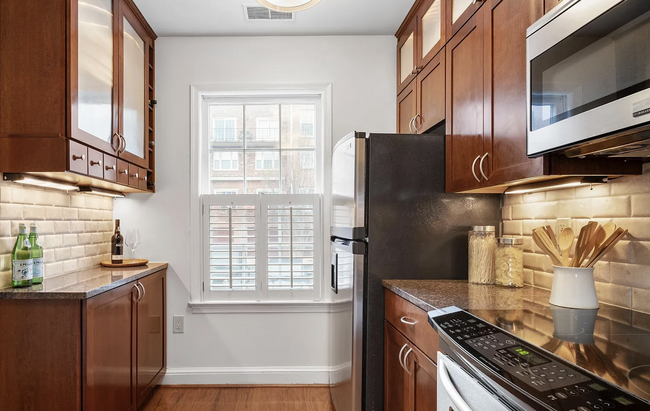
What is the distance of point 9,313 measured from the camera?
67.8 inches

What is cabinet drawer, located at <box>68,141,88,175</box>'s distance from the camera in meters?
1.78

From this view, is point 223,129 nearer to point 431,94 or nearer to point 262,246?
point 262,246

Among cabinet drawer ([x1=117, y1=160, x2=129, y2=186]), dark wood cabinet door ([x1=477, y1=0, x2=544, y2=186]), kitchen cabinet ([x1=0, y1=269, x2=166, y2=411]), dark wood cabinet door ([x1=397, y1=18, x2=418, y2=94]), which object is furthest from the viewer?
dark wood cabinet door ([x1=397, y1=18, x2=418, y2=94])

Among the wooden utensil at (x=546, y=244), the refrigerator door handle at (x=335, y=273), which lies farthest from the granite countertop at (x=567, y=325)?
the refrigerator door handle at (x=335, y=273)

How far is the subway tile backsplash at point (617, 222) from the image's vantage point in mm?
1336

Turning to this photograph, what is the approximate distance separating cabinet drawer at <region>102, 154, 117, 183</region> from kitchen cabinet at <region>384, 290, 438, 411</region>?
60.6 inches

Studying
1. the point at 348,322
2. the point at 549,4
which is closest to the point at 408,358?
the point at 348,322

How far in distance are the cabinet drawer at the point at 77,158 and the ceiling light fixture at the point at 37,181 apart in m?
0.27

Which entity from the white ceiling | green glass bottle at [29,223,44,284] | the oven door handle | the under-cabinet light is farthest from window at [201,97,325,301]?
the oven door handle

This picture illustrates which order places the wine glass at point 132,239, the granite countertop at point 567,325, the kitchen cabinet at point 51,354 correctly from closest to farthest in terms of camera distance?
the granite countertop at point 567,325
the kitchen cabinet at point 51,354
the wine glass at point 132,239

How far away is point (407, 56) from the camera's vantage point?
9.14 ft

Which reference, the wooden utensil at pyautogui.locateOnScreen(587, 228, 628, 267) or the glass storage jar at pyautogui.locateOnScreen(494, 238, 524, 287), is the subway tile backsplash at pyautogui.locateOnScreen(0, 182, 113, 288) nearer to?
the glass storage jar at pyautogui.locateOnScreen(494, 238, 524, 287)

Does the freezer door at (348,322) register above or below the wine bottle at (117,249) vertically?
below

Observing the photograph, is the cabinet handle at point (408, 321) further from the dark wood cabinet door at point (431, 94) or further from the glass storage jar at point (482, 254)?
the dark wood cabinet door at point (431, 94)
